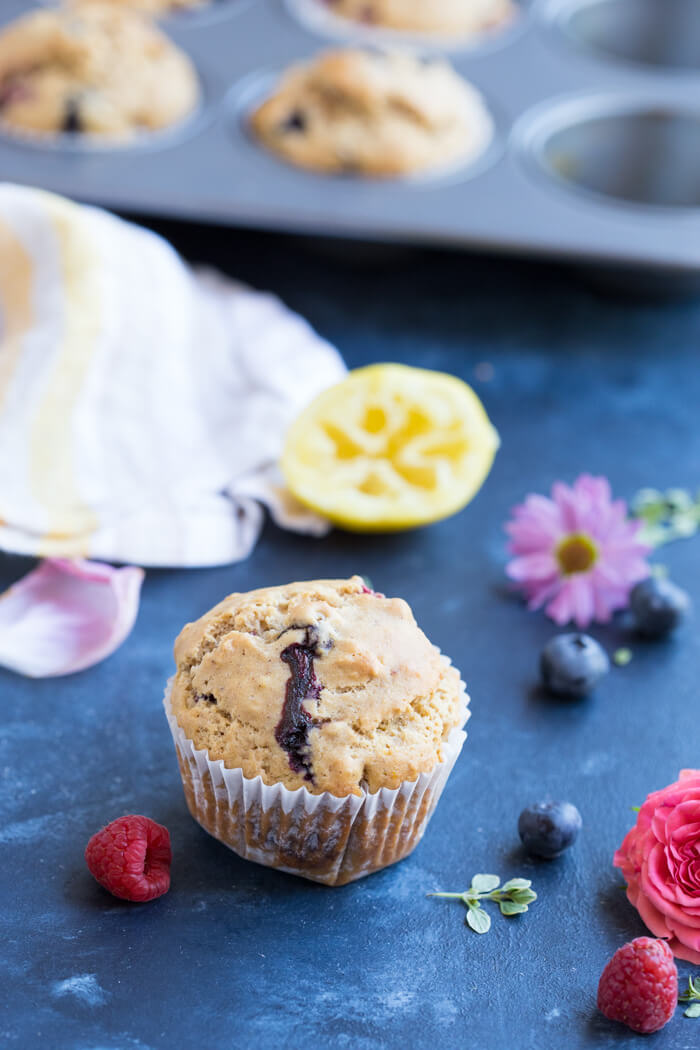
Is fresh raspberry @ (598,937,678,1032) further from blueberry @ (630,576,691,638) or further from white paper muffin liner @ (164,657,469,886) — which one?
blueberry @ (630,576,691,638)

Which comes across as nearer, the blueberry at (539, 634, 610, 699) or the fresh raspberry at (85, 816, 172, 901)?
the fresh raspberry at (85, 816, 172, 901)

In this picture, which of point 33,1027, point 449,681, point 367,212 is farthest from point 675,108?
point 33,1027

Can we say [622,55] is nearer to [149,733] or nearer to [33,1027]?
[149,733]

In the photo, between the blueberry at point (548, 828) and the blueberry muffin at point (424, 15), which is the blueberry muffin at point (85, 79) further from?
the blueberry at point (548, 828)

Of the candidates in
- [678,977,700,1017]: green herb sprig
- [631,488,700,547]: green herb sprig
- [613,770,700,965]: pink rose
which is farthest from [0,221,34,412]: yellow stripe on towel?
[678,977,700,1017]: green herb sprig

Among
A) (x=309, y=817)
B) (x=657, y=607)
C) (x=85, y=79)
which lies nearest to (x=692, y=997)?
(x=309, y=817)

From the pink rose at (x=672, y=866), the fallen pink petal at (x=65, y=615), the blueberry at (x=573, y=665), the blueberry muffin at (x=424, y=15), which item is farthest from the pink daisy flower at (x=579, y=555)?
the blueberry muffin at (x=424, y=15)
